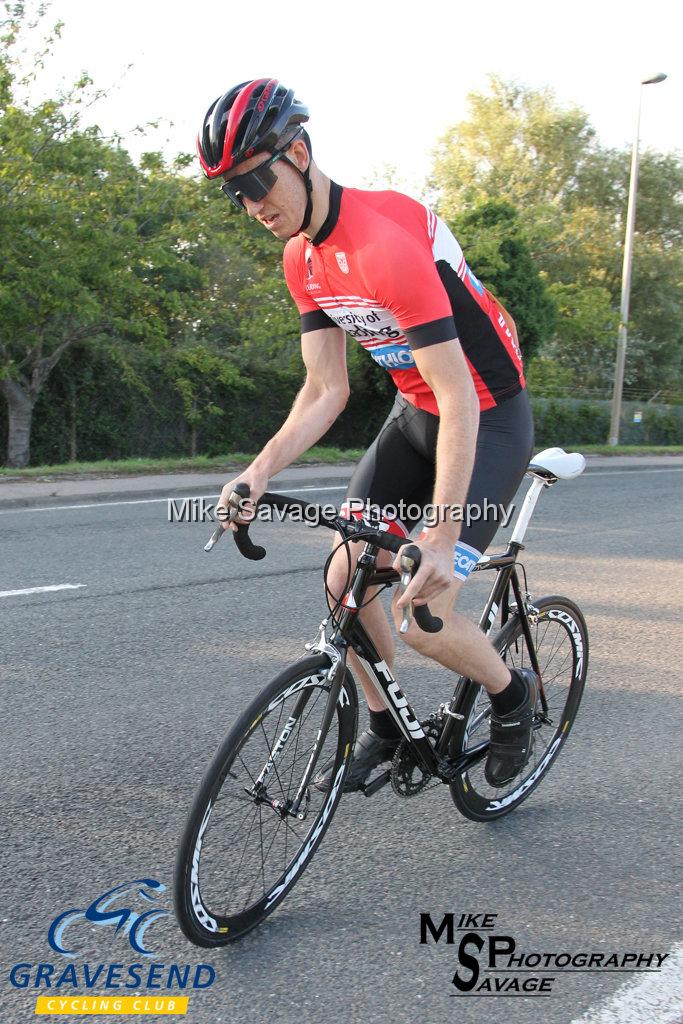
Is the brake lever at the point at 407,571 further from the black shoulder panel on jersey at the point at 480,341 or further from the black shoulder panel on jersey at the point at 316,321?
the black shoulder panel on jersey at the point at 316,321

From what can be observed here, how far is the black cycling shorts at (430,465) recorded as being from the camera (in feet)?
10.2

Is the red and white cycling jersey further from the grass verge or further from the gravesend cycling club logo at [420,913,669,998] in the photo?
the grass verge

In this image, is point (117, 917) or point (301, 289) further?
point (301, 289)

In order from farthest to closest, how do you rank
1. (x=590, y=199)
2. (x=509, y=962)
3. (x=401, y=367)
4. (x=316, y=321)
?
(x=590, y=199) < (x=316, y=321) < (x=401, y=367) < (x=509, y=962)

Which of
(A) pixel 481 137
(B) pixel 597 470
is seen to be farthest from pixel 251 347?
(A) pixel 481 137

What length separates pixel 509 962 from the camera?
2.68 metres

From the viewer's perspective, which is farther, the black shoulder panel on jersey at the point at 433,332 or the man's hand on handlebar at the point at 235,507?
the man's hand on handlebar at the point at 235,507

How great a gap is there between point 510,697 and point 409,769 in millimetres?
420

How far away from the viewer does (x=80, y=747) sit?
4.06 meters

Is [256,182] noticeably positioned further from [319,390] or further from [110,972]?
[110,972]

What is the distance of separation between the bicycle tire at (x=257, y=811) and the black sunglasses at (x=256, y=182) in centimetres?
124

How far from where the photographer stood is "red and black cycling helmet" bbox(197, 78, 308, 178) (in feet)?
8.71

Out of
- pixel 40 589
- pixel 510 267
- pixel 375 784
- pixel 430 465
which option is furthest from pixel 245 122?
pixel 510 267

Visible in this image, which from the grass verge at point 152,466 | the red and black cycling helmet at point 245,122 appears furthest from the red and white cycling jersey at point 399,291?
the grass verge at point 152,466
